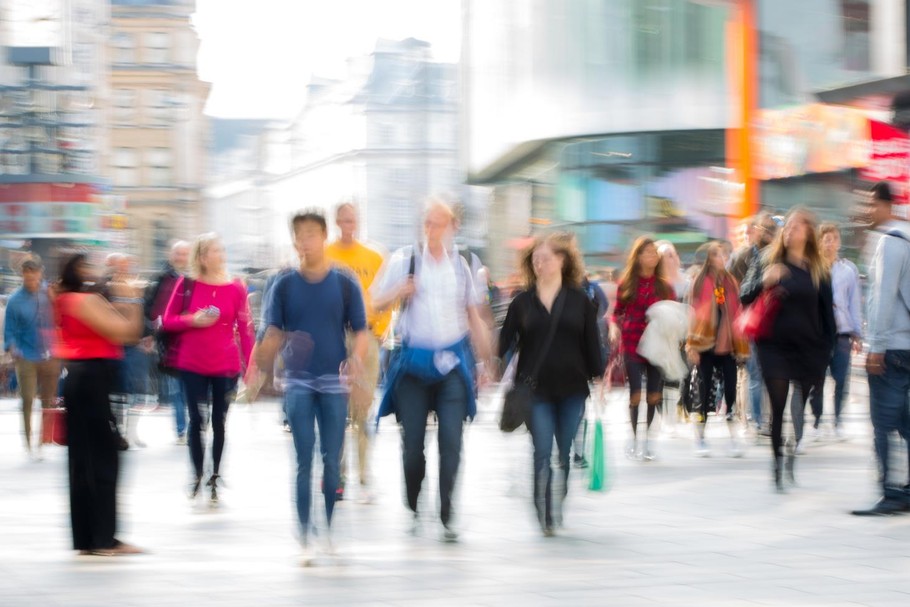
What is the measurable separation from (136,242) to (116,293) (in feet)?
278

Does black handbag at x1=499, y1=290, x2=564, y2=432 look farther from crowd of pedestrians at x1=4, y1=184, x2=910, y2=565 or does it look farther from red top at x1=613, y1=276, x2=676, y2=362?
red top at x1=613, y1=276, x2=676, y2=362

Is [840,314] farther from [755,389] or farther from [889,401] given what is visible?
[889,401]

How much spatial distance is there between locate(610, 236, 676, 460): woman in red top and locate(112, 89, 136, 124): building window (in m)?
82.4

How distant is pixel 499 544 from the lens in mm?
8719

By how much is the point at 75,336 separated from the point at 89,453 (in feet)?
2.06

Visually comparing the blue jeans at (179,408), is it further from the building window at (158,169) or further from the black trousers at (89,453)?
the building window at (158,169)

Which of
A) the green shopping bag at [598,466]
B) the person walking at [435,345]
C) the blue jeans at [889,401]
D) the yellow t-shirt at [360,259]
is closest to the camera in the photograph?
the person walking at [435,345]

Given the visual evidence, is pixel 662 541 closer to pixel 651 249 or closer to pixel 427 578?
pixel 427 578

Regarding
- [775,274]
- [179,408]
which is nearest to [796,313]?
[775,274]

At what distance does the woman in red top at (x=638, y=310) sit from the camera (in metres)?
13.1

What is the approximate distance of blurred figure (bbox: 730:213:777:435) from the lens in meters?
13.3

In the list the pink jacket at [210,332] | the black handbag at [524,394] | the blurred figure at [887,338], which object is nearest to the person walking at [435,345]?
the black handbag at [524,394]

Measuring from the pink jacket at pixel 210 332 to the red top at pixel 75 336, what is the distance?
2254 mm

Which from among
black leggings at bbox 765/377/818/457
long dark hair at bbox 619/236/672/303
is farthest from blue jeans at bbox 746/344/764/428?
black leggings at bbox 765/377/818/457
